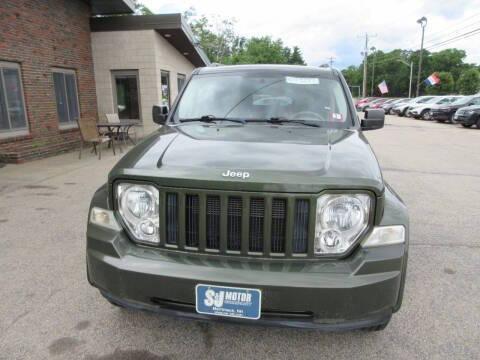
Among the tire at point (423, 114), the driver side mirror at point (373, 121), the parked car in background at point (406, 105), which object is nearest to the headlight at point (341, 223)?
the driver side mirror at point (373, 121)

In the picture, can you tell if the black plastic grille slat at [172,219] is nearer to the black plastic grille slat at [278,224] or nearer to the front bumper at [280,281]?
the front bumper at [280,281]

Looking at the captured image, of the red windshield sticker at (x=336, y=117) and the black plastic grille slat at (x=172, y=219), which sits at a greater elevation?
the red windshield sticker at (x=336, y=117)

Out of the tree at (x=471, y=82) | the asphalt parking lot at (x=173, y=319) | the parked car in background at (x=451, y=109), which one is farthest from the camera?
the tree at (x=471, y=82)

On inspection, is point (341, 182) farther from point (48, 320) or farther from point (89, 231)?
point (48, 320)

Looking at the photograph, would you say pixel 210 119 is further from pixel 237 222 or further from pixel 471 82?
pixel 471 82

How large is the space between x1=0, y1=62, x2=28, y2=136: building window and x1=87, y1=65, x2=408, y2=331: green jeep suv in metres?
8.56

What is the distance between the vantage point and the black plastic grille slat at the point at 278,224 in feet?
6.68

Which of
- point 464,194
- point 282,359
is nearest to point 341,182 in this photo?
point 282,359

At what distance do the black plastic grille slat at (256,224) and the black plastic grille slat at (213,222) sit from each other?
18 centimetres

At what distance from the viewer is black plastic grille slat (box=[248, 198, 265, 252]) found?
6.71 ft

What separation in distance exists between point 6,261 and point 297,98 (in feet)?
10.5

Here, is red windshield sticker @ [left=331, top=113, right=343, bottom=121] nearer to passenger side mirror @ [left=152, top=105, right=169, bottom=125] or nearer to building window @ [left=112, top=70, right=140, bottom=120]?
passenger side mirror @ [left=152, top=105, right=169, bottom=125]

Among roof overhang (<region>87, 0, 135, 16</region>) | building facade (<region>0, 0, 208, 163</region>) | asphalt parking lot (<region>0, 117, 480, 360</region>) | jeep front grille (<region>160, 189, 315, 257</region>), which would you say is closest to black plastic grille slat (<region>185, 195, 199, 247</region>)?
jeep front grille (<region>160, 189, 315, 257</region>)

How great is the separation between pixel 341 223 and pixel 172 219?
37.1 inches
